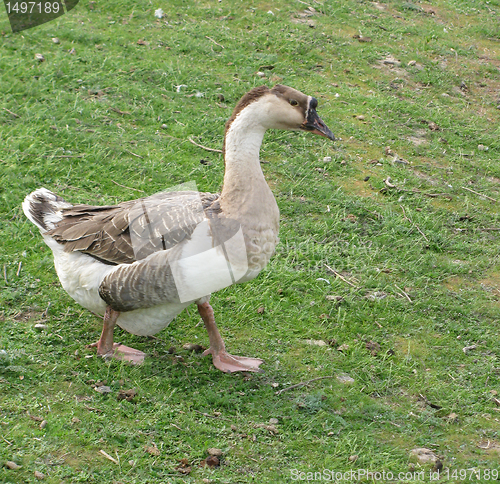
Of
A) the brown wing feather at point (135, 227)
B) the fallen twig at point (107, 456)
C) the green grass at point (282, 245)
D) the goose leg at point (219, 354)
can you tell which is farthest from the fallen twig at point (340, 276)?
the fallen twig at point (107, 456)

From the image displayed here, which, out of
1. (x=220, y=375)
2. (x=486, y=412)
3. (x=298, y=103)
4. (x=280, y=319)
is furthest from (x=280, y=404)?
(x=298, y=103)

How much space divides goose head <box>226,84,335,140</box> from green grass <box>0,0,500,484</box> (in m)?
1.64

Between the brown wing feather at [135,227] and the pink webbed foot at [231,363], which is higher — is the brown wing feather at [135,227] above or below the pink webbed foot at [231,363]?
above

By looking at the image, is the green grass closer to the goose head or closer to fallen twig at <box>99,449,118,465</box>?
fallen twig at <box>99,449,118,465</box>

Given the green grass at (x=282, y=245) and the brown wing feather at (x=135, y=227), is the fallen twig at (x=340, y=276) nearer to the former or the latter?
the green grass at (x=282, y=245)

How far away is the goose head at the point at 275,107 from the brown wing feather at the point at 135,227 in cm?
62

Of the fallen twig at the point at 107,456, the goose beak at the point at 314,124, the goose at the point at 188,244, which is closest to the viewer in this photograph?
the fallen twig at the point at 107,456

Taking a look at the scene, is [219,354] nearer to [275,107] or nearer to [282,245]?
[282,245]

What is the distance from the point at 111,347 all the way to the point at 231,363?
0.85 meters

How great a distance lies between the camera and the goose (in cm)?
390

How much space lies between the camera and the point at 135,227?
4.09 metres

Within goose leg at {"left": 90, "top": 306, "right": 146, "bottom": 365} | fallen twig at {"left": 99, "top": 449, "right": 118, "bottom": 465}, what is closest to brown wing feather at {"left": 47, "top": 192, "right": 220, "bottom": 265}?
goose leg at {"left": 90, "top": 306, "right": 146, "bottom": 365}

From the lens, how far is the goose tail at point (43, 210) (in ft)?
14.7

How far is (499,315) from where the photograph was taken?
505 centimetres
